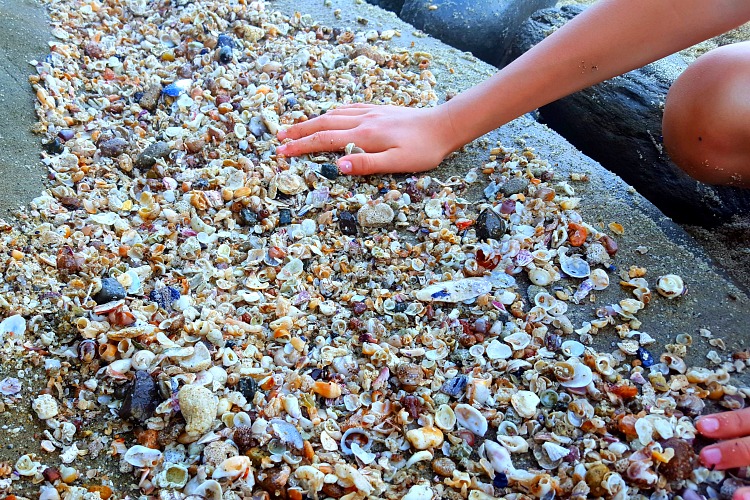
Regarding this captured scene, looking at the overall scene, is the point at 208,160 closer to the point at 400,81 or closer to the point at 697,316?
the point at 400,81

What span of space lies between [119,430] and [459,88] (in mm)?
1526

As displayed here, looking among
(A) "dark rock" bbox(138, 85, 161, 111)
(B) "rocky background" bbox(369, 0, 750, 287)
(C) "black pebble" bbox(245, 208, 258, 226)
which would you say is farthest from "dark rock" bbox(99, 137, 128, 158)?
(B) "rocky background" bbox(369, 0, 750, 287)

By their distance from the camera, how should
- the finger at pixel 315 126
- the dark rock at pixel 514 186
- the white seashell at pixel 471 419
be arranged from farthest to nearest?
the finger at pixel 315 126 < the dark rock at pixel 514 186 < the white seashell at pixel 471 419

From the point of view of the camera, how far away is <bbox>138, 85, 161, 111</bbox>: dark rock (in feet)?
6.25

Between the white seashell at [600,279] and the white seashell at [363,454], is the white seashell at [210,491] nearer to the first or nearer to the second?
the white seashell at [363,454]

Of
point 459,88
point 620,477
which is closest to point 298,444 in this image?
point 620,477

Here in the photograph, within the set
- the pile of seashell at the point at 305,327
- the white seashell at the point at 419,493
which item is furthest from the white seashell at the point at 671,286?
the white seashell at the point at 419,493

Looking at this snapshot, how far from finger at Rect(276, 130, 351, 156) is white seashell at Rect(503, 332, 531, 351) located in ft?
2.52

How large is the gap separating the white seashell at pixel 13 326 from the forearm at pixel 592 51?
1181mm

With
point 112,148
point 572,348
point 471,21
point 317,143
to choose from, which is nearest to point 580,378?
point 572,348

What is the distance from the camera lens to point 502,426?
1158mm

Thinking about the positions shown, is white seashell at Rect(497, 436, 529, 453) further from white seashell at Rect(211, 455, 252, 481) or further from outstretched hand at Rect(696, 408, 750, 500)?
white seashell at Rect(211, 455, 252, 481)

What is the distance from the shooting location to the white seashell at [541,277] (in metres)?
1.43

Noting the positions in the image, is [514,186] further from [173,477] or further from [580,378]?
[173,477]
